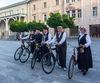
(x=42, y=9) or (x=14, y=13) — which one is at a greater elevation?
(x=14, y=13)

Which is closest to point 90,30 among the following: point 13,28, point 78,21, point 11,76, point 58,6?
point 78,21

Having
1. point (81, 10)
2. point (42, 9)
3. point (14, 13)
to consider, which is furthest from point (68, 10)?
point (14, 13)

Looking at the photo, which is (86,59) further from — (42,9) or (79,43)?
(42,9)

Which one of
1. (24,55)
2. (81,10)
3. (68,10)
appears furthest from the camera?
(68,10)

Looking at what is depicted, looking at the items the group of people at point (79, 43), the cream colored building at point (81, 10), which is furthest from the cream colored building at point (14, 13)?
the group of people at point (79, 43)

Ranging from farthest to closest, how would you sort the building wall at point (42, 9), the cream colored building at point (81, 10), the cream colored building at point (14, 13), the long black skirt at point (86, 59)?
the cream colored building at point (14, 13), the building wall at point (42, 9), the cream colored building at point (81, 10), the long black skirt at point (86, 59)

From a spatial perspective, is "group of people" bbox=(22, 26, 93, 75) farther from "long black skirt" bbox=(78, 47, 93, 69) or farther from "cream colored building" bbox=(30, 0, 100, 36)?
"cream colored building" bbox=(30, 0, 100, 36)

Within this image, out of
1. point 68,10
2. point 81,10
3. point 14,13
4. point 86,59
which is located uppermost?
point 14,13

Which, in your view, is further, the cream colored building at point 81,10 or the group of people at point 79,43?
the cream colored building at point 81,10

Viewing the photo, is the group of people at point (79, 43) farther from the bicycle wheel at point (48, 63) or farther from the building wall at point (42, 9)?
the building wall at point (42, 9)

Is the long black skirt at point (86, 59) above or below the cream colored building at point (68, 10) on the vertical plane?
below

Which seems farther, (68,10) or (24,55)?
(68,10)

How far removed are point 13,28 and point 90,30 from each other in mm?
17786

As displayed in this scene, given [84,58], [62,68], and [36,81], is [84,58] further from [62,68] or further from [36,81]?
[36,81]
